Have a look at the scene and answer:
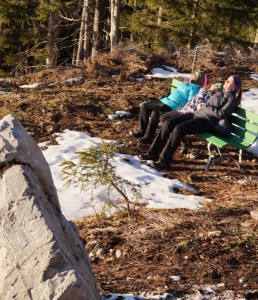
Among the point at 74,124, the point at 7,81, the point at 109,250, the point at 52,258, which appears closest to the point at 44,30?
the point at 7,81

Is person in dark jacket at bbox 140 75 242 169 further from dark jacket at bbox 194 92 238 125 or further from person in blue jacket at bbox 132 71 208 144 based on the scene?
person in blue jacket at bbox 132 71 208 144

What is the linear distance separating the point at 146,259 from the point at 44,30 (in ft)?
61.3

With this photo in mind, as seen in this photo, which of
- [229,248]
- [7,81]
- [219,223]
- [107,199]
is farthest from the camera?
[7,81]

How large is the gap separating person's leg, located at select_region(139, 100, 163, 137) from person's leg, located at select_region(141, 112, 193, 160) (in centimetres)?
78

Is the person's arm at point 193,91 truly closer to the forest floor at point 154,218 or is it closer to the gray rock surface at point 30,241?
the forest floor at point 154,218

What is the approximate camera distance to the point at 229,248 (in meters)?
4.52

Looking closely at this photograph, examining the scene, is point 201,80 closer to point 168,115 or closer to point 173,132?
point 168,115

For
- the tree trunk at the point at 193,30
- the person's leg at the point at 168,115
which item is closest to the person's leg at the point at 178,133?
the person's leg at the point at 168,115

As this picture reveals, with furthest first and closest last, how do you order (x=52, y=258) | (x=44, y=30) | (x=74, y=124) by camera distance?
1. (x=44, y=30)
2. (x=74, y=124)
3. (x=52, y=258)

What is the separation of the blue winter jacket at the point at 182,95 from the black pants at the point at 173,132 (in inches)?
28.2

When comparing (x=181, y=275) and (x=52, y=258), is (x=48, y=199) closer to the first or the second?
(x=52, y=258)

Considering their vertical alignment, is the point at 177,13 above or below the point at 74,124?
above

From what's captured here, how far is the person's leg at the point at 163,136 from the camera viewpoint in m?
7.72

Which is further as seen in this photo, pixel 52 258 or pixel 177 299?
pixel 177 299
